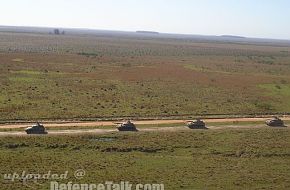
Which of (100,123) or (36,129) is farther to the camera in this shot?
(100,123)

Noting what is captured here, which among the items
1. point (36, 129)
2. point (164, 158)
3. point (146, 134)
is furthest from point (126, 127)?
point (36, 129)

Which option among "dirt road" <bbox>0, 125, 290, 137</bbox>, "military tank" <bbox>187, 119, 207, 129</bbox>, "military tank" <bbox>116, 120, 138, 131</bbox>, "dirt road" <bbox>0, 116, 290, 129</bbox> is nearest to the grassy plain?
"dirt road" <bbox>0, 125, 290, 137</bbox>

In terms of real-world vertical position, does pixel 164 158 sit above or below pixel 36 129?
below

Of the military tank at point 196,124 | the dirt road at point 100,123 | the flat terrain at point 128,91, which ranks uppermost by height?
the flat terrain at point 128,91

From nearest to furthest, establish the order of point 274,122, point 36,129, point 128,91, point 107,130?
point 36,129 < point 107,130 < point 274,122 < point 128,91

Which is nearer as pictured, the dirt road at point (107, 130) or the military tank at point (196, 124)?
the dirt road at point (107, 130)

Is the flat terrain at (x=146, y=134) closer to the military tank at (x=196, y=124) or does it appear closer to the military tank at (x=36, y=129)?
the military tank at (x=196, y=124)

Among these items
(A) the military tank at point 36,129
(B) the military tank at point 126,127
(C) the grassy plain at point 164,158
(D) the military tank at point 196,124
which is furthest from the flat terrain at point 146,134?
(A) the military tank at point 36,129

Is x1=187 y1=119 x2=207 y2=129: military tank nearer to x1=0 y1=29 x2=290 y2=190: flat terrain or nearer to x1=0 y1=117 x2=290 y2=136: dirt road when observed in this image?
x1=0 y1=117 x2=290 y2=136: dirt road

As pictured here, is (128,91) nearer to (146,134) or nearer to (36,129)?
(146,134)
